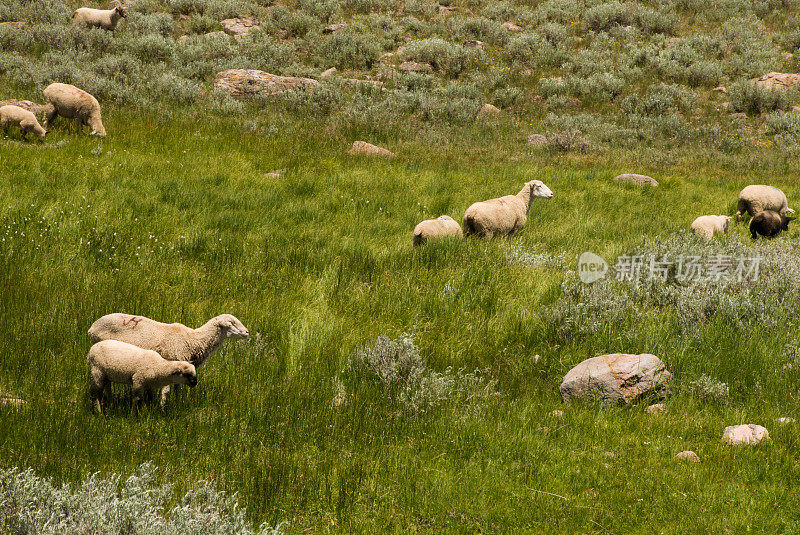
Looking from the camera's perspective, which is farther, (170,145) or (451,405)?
(170,145)

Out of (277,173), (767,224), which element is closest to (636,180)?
(767,224)

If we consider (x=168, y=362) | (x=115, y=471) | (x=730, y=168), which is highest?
(x=168, y=362)

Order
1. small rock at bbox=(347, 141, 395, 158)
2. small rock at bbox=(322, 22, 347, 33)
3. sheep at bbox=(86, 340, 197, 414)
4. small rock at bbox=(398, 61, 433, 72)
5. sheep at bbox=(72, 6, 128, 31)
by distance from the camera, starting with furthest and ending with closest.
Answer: small rock at bbox=(322, 22, 347, 33)
small rock at bbox=(398, 61, 433, 72)
sheep at bbox=(72, 6, 128, 31)
small rock at bbox=(347, 141, 395, 158)
sheep at bbox=(86, 340, 197, 414)

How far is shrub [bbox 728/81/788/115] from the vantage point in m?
22.9

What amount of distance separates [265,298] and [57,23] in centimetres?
2194

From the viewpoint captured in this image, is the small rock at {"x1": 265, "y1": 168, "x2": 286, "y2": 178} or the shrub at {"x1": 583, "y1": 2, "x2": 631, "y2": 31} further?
the shrub at {"x1": 583, "y1": 2, "x2": 631, "y2": 31}

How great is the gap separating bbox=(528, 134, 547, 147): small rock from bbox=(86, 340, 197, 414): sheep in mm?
15647

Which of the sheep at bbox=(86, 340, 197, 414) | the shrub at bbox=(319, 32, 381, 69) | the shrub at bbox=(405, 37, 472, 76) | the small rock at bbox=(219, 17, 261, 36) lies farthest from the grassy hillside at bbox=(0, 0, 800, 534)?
the small rock at bbox=(219, 17, 261, 36)

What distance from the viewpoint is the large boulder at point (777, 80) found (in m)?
24.3

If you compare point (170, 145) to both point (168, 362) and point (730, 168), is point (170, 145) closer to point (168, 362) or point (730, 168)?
point (168, 362)

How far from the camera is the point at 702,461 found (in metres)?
4.83

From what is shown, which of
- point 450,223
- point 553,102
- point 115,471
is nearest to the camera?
point 115,471

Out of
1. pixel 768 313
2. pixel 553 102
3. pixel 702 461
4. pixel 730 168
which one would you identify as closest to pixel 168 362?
pixel 702 461

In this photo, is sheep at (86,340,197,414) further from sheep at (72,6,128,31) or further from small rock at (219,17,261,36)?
small rock at (219,17,261,36)
